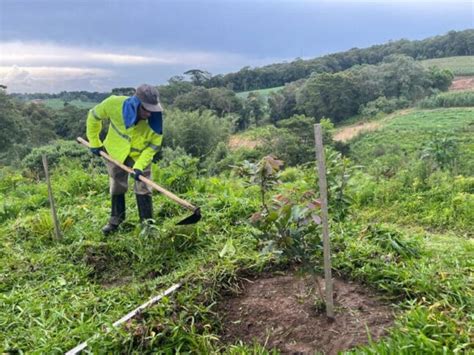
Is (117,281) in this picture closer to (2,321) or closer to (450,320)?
(2,321)

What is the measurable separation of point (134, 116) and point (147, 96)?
9.3 inches

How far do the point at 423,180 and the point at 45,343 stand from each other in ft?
17.6

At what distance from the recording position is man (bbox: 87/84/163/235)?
13.8 feet

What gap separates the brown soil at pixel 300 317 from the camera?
94.9 inches

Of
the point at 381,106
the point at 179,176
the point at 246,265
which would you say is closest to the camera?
the point at 246,265

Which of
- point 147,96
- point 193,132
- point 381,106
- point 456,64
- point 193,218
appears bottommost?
point 193,132

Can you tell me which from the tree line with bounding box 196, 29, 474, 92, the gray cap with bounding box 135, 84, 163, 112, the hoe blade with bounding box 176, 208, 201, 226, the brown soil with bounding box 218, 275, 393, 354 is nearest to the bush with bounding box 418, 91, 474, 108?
the tree line with bounding box 196, 29, 474, 92

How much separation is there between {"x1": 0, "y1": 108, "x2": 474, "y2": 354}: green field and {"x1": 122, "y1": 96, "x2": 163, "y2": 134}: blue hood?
41.6 inches

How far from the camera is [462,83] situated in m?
61.5

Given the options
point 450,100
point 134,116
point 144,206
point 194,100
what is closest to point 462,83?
point 450,100

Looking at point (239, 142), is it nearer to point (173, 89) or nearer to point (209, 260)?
point (173, 89)

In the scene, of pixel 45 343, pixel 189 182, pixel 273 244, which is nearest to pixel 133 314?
pixel 45 343

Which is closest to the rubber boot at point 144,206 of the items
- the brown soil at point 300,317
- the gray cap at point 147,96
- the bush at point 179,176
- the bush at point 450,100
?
the gray cap at point 147,96

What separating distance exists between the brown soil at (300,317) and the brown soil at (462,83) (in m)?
64.8
